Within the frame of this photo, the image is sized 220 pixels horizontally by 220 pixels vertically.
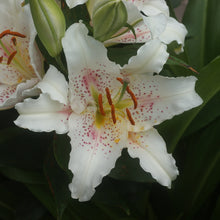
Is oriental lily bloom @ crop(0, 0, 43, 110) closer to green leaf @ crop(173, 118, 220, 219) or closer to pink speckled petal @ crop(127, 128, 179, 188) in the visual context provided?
pink speckled petal @ crop(127, 128, 179, 188)

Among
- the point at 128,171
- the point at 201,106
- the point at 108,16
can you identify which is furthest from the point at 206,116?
the point at 108,16

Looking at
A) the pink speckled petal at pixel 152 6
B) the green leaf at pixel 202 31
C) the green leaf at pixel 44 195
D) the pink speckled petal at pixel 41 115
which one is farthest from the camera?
the green leaf at pixel 202 31

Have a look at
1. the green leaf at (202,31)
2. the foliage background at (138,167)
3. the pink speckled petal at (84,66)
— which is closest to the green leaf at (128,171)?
the foliage background at (138,167)

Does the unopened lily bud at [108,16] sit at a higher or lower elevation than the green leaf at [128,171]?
higher

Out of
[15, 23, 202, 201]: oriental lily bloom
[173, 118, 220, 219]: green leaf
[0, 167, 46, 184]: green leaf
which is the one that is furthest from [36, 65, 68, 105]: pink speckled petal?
[173, 118, 220, 219]: green leaf

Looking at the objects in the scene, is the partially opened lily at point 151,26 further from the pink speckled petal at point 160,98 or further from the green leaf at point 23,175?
the green leaf at point 23,175

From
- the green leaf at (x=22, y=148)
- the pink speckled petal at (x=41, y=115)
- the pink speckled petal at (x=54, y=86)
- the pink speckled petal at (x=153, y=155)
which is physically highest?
the pink speckled petal at (x=54, y=86)
